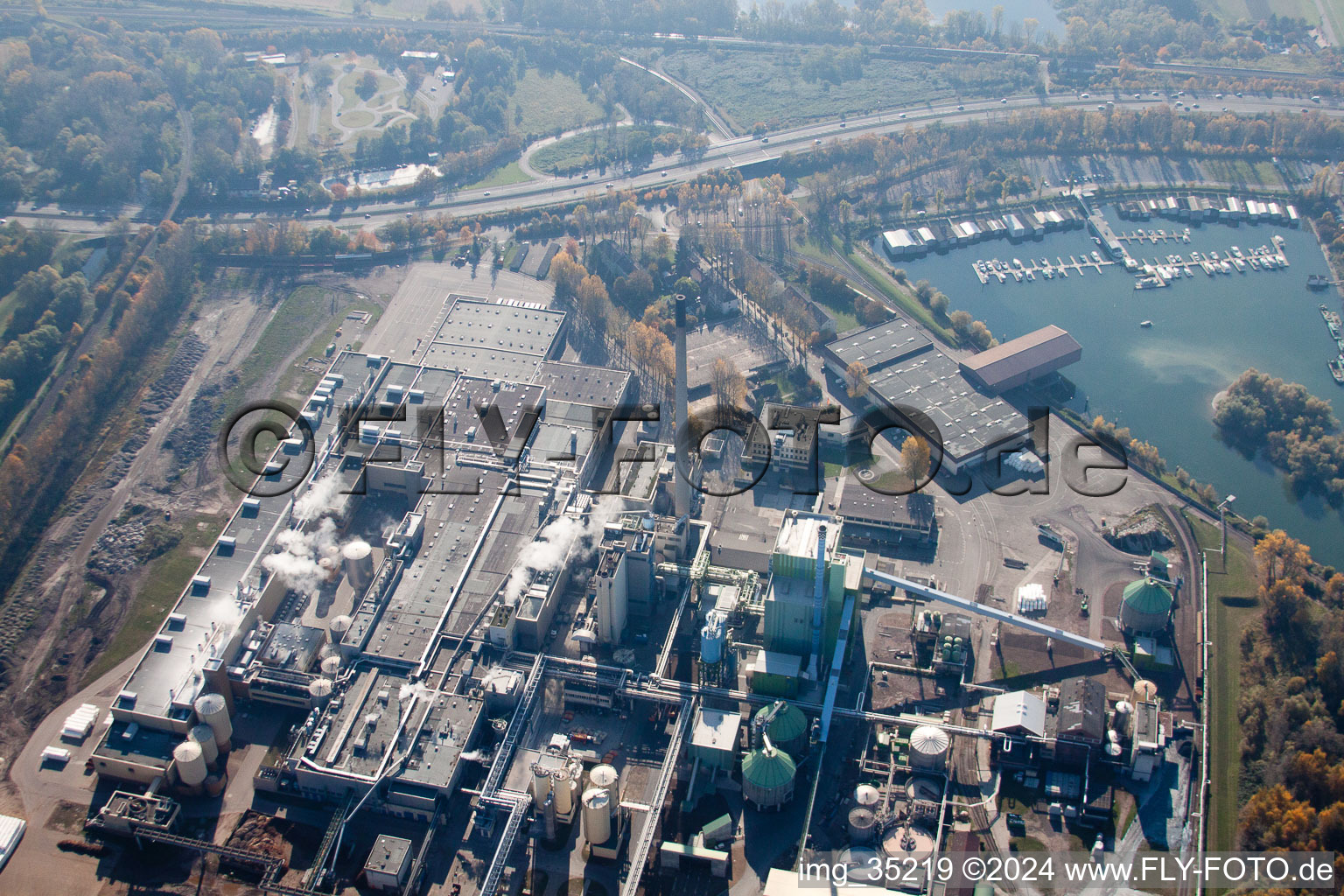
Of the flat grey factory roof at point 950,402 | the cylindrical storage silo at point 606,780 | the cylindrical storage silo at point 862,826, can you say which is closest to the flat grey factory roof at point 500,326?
the flat grey factory roof at point 950,402

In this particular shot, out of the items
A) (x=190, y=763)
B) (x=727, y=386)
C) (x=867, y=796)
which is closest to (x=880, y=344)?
(x=727, y=386)

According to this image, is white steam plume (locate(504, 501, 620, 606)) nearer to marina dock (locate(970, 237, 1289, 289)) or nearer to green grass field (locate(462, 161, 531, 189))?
marina dock (locate(970, 237, 1289, 289))

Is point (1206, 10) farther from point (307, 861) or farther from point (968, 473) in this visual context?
point (307, 861)

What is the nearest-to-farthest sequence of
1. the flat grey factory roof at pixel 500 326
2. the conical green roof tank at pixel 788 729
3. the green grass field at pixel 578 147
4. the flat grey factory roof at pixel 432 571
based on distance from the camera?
the conical green roof tank at pixel 788 729 → the flat grey factory roof at pixel 432 571 → the flat grey factory roof at pixel 500 326 → the green grass field at pixel 578 147

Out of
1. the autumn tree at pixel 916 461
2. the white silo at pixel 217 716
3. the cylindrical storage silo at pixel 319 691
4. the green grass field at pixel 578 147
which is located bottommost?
the white silo at pixel 217 716

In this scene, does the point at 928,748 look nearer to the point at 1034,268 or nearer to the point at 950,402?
the point at 950,402

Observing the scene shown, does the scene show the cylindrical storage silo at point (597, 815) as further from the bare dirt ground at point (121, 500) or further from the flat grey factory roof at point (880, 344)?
the flat grey factory roof at point (880, 344)
